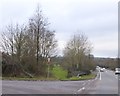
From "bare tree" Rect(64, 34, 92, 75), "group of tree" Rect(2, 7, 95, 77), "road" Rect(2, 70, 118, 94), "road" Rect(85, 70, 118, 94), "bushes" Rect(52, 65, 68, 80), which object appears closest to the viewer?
"road" Rect(2, 70, 118, 94)

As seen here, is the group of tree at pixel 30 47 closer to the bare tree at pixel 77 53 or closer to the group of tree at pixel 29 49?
the group of tree at pixel 29 49

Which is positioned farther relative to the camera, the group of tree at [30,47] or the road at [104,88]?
the group of tree at [30,47]

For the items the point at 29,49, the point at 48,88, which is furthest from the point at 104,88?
the point at 29,49

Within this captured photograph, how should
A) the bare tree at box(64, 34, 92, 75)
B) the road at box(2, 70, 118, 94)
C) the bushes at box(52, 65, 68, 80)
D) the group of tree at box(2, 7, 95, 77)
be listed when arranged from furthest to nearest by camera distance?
the bare tree at box(64, 34, 92, 75) → the bushes at box(52, 65, 68, 80) → the group of tree at box(2, 7, 95, 77) → the road at box(2, 70, 118, 94)

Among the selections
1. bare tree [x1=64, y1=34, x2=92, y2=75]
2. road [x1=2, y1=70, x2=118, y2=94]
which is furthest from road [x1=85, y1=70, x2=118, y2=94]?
bare tree [x1=64, y1=34, x2=92, y2=75]

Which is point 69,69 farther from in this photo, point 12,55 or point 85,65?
point 12,55

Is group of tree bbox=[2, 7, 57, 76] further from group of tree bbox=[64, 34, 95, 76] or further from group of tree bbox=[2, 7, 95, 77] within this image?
group of tree bbox=[64, 34, 95, 76]

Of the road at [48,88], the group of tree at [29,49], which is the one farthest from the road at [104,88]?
the group of tree at [29,49]

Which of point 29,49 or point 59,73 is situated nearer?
point 29,49

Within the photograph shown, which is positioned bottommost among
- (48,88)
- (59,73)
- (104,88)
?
(104,88)

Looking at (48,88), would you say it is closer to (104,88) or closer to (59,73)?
(104,88)

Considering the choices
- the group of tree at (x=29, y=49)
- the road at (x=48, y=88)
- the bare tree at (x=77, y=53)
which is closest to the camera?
the road at (x=48, y=88)

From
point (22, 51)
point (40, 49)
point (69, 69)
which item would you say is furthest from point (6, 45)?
point (69, 69)

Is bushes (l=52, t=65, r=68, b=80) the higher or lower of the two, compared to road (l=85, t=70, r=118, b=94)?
higher
